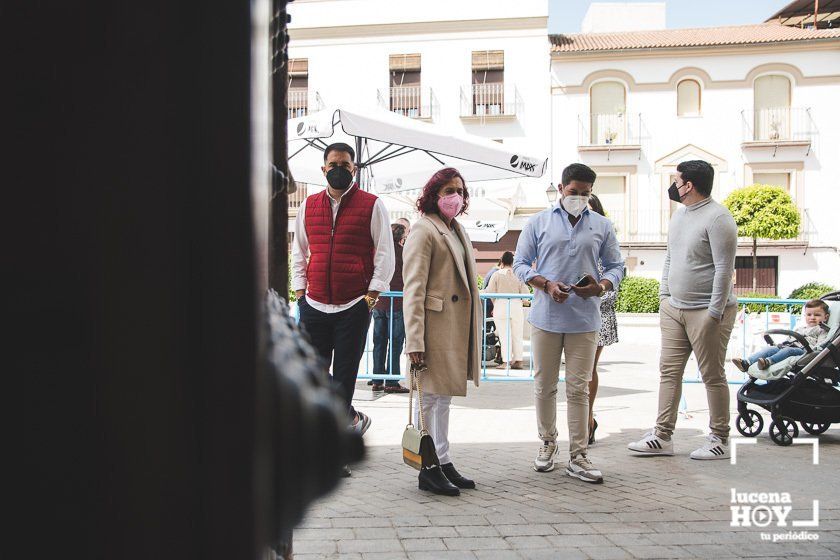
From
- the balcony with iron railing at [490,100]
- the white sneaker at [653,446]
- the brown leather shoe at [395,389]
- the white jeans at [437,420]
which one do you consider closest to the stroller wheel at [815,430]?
the white sneaker at [653,446]

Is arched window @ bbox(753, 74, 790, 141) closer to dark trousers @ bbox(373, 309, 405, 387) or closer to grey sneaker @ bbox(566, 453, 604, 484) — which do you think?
dark trousers @ bbox(373, 309, 405, 387)

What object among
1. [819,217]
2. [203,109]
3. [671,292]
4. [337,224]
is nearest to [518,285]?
[671,292]

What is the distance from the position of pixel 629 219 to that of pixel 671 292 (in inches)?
1119

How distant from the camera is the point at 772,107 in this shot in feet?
111

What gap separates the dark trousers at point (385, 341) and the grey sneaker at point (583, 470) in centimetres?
452

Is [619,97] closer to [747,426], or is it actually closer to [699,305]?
[747,426]

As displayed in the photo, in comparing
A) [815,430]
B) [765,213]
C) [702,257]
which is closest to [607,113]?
[765,213]

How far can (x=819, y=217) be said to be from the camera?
33.3m

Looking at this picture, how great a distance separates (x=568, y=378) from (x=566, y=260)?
811 mm

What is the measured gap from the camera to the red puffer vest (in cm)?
550

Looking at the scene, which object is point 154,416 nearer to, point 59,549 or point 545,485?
point 59,549

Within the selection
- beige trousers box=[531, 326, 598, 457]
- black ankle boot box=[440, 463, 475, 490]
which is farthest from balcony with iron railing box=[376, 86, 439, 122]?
black ankle boot box=[440, 463, 475, 490]
